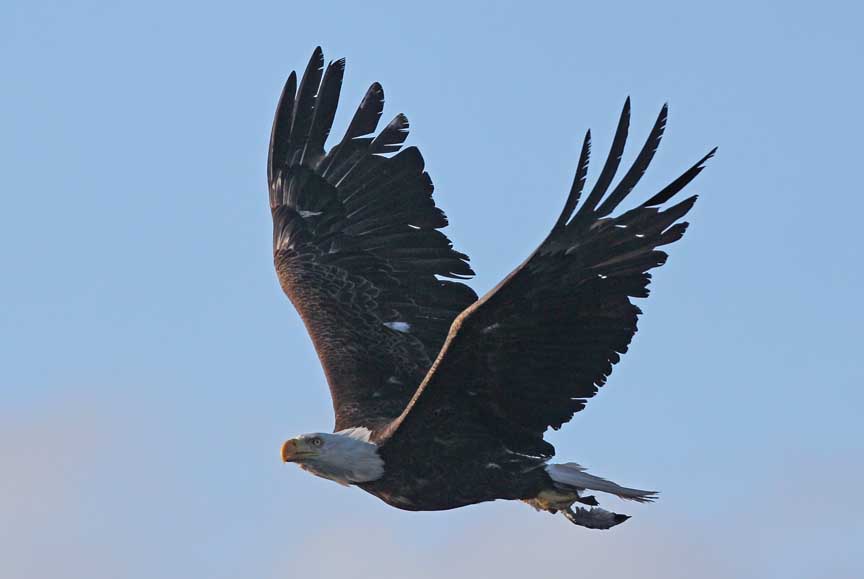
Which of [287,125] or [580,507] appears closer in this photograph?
[580,507]

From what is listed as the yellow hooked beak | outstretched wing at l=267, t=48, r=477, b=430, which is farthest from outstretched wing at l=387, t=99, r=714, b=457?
outstretched wing at l=267, t=48, r=477, b=430

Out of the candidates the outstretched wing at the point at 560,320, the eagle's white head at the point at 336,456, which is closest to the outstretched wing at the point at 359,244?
the eagle's white head at the point at 336,456

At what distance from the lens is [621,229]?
1177 centimetres

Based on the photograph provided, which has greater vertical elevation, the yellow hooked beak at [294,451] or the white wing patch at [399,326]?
Answer: the white wing patch at [399,326]

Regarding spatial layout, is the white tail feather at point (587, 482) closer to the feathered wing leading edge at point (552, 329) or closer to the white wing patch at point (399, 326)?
the feathered wing leading edge at point (552, 329)

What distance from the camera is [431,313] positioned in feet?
47.0

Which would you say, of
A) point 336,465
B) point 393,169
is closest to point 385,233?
point 393,169

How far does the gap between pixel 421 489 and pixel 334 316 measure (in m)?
2.19

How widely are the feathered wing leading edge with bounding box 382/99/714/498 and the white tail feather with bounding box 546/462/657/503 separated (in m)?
0.24

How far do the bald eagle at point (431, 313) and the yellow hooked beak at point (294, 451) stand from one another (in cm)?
1

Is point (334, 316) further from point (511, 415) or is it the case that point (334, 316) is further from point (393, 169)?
point (511, 415)

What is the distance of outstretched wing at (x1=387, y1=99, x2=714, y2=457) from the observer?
1158 centimetres

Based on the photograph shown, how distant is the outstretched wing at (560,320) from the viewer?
38.0ft

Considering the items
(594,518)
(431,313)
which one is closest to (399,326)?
(431,313)
